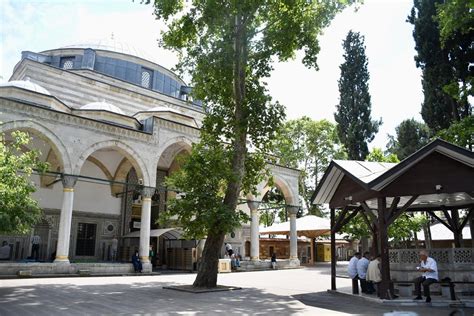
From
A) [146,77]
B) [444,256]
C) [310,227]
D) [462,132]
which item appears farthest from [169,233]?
[462,132]

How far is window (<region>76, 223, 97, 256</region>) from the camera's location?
1931 centimetres

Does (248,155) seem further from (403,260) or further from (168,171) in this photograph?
(168,171)

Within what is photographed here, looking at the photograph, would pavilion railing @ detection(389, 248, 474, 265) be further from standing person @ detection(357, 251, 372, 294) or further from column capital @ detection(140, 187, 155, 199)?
column capital @ detection(140, 187, 155, 199)

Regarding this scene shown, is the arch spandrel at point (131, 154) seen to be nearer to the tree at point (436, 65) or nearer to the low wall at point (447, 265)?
the low wall at point (447, 265)

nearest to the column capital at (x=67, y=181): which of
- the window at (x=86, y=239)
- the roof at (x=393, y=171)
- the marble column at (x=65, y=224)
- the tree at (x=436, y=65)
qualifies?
the marble column at (x=65, y=224)

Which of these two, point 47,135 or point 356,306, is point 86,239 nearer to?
point 47,135

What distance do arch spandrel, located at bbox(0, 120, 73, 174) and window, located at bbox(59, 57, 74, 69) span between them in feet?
39.8

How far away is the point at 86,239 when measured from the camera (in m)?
19.6

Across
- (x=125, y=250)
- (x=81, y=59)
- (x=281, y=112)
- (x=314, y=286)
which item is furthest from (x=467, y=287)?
(x=81, y=59)

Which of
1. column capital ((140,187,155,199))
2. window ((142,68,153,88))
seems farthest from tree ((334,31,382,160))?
column capital ((140,187,155,199))

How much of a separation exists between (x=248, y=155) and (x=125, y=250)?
1133 centimetres

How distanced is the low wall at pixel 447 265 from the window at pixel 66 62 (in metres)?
22.9

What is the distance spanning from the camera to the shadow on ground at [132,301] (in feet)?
22.6

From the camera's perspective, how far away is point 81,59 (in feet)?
81.4
